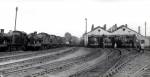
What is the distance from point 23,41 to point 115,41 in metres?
26.4

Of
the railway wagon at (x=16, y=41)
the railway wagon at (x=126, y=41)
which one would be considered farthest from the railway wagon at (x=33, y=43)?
the railway wagon at (x=126, y=41)

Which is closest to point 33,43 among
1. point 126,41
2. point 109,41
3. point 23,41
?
point 23,41

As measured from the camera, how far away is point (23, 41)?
32.9 m

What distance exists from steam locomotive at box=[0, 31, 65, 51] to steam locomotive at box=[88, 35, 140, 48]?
15.6m

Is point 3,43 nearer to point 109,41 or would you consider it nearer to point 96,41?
point 96,41

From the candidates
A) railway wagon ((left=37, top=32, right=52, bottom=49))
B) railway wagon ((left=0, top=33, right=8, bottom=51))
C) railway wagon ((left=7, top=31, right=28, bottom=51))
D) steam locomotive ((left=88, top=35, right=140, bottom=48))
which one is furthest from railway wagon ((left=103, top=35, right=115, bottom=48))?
railway wagon ((left=0, top=33, right=8, bottom=51))

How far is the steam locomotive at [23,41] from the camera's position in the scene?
29070 millimetres

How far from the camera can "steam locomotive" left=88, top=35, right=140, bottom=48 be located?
4872 cm

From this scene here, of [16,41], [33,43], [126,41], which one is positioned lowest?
[33,43]

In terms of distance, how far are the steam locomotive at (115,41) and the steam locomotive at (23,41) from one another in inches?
616

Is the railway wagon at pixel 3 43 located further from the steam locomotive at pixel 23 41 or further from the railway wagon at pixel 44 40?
the railway wagon at pixel 44 40

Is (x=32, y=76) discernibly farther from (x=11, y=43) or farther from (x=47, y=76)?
(x=11, y=43)

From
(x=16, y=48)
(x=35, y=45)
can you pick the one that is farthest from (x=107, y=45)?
(x=16, y=48)

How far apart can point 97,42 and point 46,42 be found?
18.5m
